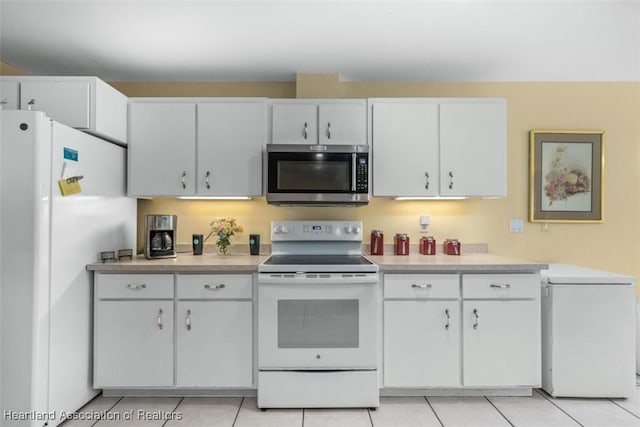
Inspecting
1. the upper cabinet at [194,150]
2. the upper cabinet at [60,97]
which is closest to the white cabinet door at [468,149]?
the upper cabinet at [194,150]

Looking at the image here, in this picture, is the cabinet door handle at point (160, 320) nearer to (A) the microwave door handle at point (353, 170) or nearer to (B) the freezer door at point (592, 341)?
(A) the microwave door handle at point (353, 170)

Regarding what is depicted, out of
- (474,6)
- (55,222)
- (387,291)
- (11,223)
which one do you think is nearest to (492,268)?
(387,291)

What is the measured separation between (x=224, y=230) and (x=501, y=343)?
205 centimetres

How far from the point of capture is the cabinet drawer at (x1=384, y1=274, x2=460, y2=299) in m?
2.20

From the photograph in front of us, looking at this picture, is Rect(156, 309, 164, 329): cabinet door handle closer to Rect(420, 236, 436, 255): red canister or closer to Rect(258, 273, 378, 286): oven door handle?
Rect(258, 273, 378, 286): oven door handle

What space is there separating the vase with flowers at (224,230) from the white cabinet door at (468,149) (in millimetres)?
1632

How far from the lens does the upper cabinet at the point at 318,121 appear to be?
2592mm

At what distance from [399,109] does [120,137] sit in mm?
2000

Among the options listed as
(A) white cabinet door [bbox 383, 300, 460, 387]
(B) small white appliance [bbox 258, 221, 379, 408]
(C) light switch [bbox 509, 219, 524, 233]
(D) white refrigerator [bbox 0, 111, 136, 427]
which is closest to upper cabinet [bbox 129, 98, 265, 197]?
(D) white refrigerator [bbox 0, 111, 136, 427]

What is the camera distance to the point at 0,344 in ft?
5.77

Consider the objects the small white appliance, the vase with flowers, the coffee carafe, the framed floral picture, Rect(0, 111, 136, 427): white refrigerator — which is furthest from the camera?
the framed floral picture

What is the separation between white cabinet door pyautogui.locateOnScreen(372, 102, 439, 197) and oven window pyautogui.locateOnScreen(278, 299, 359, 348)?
0.95 m

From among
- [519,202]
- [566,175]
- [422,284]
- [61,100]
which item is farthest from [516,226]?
[61,100]

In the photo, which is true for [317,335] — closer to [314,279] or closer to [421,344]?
[314,279]
